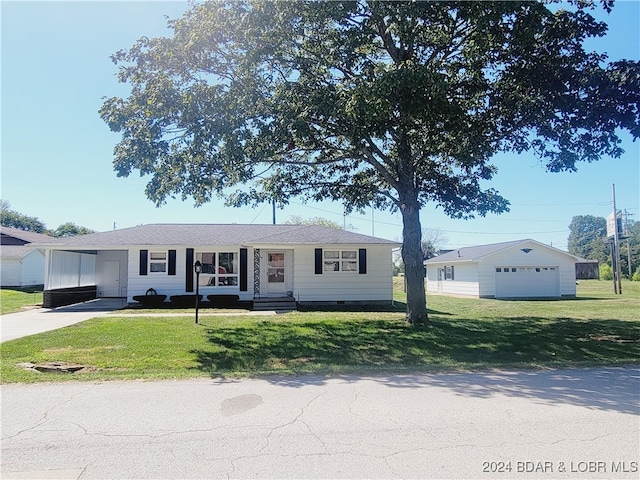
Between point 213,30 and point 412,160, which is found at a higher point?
point 213,30

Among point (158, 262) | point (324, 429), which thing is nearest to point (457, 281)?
point (158, 262)

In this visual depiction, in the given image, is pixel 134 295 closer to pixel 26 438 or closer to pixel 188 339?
pixel 188 339

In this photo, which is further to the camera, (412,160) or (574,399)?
(412,160)

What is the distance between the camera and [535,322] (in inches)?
523

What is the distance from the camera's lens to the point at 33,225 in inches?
2479

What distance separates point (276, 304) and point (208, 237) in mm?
5045

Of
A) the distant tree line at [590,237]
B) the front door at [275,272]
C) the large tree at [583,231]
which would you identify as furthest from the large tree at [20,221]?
the large tree at [583,231]

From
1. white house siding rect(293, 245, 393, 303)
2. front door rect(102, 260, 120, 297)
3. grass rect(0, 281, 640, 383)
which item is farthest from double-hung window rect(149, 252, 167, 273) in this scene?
white house siding rect(293, 245, 393, 303)

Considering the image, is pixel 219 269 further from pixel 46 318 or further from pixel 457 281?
→ pixel 457 281

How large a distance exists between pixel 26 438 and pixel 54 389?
194cm

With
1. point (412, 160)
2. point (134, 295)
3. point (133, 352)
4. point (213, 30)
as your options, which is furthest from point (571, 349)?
point (134, 295)

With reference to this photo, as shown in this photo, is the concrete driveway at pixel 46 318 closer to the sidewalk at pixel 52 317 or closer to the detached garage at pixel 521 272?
the sidewalk at pixel 52 317

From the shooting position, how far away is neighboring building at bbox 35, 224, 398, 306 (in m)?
18.0

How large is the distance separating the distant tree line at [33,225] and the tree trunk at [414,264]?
62792 millimetres
